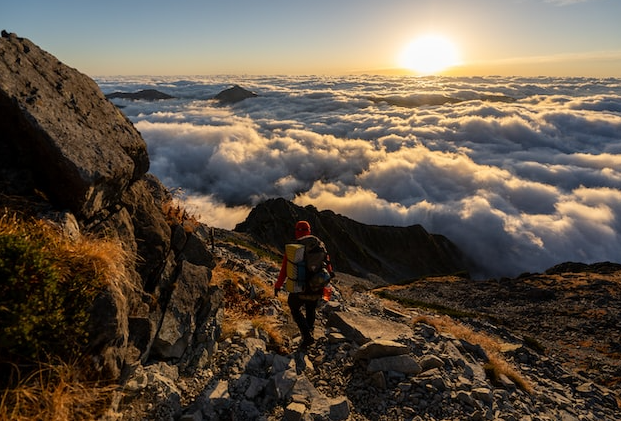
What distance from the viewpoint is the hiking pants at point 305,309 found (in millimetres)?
8633

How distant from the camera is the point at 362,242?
134 m

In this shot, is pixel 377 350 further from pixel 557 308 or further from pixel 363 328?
pixel 557 308

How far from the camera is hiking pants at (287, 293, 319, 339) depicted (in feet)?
28.3

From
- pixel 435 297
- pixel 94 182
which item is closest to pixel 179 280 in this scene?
pixel 94 182

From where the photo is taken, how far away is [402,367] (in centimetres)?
841

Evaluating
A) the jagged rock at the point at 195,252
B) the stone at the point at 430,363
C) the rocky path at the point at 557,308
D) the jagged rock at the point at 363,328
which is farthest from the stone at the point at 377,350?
the rocky path at the point at 557,308

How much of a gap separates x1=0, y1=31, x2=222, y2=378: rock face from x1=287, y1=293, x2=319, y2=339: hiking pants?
180 cm

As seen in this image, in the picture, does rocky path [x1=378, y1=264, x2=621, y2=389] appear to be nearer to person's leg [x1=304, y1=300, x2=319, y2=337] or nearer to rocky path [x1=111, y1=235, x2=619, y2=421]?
rocky path [x1=111, y1=235, x2=619, y2=421]

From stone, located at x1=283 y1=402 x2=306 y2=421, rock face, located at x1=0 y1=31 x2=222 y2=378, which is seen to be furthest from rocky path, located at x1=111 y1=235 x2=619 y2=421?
rock face, located at x1=0 y1=31 x2=222 y2=378

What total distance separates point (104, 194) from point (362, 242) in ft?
428

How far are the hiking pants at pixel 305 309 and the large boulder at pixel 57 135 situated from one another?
A: 4.42 metres

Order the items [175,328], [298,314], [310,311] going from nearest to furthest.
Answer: [175,328] → [298,314] → [310,311]

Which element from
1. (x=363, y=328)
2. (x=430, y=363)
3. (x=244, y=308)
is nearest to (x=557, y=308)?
(x=363, y=328)

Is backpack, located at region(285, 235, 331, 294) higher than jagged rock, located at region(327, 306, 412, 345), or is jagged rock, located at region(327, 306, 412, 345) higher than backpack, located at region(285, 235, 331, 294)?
backpack, located at region(285, 235, 331, 294)
